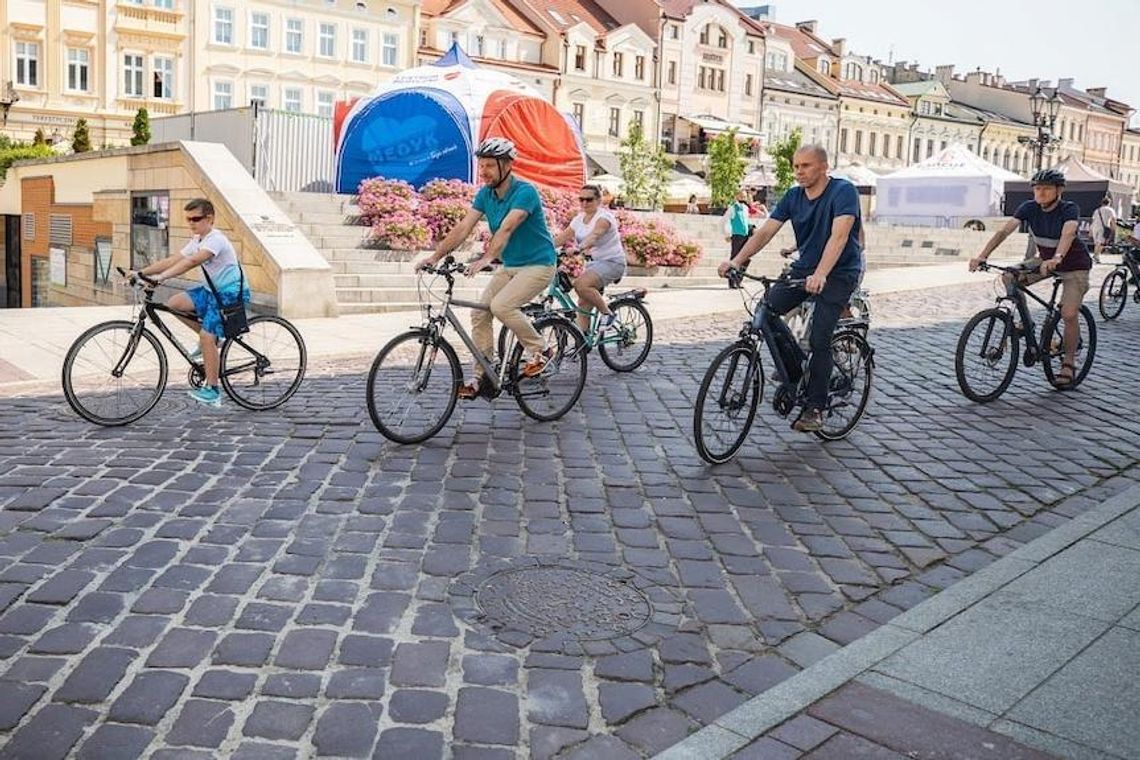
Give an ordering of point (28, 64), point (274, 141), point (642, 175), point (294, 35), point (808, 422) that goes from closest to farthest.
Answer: point (808, 422)
point (274, 141)
point (642, 175)
point (28, 64)
point (294, 35)

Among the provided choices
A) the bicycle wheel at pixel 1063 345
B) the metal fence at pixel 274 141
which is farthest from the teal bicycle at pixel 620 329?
the metal fence at pixel 274 141

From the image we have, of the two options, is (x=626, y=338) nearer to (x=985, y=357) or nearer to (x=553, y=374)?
(x=553, y=374)

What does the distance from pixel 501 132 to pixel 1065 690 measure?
21118 mm

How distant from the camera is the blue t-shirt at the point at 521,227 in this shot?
762 centimetres

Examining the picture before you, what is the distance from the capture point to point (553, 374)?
8.16m

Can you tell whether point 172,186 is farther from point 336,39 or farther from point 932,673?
point 336,39

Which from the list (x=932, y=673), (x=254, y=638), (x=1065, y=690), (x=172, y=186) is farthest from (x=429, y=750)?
(x=172, y=186)

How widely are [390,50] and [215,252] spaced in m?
47.8

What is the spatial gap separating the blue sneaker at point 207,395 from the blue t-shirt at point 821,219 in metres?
4.17

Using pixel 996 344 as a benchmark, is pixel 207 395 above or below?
below

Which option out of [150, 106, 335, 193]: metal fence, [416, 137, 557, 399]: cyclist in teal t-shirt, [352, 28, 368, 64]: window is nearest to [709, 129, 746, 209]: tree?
[352, 28, 368, 64]: window

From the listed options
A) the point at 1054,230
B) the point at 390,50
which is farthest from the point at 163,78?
the point at 1054,230

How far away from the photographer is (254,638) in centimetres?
405

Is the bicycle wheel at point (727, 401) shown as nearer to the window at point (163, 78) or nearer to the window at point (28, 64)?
the window at point (28, 64)
